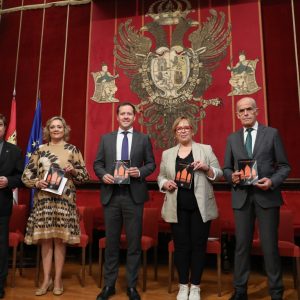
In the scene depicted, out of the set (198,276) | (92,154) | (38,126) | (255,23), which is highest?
(255,23)

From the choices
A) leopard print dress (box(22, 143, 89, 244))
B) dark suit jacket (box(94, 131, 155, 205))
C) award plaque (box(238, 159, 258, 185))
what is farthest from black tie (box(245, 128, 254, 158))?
leopard print dress (box(22, 143, 89, 244))

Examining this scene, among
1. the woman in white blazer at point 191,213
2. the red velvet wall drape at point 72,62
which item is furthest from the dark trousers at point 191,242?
the red velvet wall drape at point 72,62

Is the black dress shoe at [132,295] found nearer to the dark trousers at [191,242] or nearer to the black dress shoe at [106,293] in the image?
the black dress shoe at [106,293]

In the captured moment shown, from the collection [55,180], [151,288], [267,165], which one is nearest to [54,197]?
[55,180]

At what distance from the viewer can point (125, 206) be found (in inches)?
110

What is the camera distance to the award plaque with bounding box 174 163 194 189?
2.70m

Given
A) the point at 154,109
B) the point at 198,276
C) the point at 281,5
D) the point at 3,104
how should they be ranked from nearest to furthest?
the point at 198,276 → the point at 281,5 → the point at 154,109 → the point at 3,104

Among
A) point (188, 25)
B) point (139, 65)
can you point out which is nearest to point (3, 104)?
point (139, 65)

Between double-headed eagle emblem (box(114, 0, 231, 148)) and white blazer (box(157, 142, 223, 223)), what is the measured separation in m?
2.03

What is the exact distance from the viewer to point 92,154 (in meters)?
5.25

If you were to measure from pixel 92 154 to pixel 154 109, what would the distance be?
45.4 inches

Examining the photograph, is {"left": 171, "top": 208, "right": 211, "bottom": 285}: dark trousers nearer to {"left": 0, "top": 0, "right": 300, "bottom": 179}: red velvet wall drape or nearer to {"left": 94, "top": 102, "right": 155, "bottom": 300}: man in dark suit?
{"left": 94, "top": 102, "right": 155, "bottom": 300}: man in dark suit

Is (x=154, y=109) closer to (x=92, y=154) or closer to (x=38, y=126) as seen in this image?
(x=92, y=154)

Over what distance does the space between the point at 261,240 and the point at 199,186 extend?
0.61 meters
